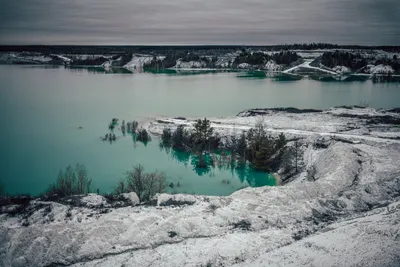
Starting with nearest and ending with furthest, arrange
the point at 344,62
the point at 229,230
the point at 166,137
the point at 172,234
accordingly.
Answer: the point at 172,234 < the point at 229,230 < the point at 166,137 < the point at 344,62

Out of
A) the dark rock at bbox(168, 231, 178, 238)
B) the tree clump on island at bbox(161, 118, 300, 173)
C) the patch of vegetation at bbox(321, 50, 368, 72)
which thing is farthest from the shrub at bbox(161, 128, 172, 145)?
the patch of vegetation at bbox(321, 50, 368, 72)

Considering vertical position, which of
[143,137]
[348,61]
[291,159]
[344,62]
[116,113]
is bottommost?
[291,159]

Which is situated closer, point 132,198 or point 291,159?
point 132,198

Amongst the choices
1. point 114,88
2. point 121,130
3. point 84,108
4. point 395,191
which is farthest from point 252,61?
point 395,191

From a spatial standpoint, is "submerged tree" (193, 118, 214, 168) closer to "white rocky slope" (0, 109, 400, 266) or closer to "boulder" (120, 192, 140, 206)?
"boulder" (120, 192, 140, 206)

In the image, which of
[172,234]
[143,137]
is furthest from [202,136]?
[172,234]

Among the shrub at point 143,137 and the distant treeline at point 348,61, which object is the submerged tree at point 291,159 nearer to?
the shrub at point 143,137

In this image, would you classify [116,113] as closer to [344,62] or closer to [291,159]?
[291,159]
